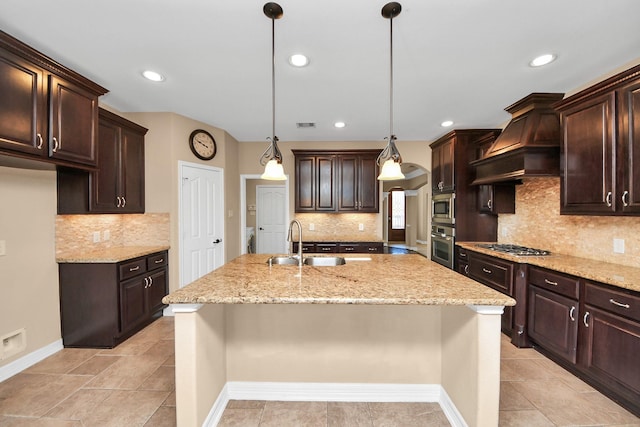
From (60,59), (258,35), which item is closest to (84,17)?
(60,59)

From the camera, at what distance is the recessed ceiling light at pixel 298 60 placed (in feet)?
7.41

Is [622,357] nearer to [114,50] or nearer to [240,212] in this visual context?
[114,50]

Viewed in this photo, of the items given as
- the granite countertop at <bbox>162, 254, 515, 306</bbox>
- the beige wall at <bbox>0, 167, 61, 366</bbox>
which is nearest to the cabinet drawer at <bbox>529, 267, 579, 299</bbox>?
the granite countertop at <bbox>162, 254, 515, 306</bbox>

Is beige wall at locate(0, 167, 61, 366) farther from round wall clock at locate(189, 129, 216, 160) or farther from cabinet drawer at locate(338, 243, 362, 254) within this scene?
cabinet drawer at locate(338, 243, 362, 254)

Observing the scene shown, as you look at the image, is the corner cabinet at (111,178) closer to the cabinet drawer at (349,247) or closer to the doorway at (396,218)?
the cabinet drawer at (349,247)

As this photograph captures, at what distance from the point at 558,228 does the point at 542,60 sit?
177cm

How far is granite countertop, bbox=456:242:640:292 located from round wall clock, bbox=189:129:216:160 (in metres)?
3.94

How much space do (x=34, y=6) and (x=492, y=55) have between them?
323 centimetres

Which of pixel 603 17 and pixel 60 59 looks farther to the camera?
pixel 60 59

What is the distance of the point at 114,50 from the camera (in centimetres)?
219

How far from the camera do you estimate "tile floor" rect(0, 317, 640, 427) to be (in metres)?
1.81

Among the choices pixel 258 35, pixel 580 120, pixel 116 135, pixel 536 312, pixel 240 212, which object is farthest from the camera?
pixel 240 212

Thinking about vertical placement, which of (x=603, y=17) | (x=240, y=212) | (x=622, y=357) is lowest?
(x=622, y=357)

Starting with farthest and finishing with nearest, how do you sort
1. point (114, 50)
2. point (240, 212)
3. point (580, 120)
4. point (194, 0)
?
point (240, 212) < point (580, 120) < point (114, 50) < point (194, 0)
